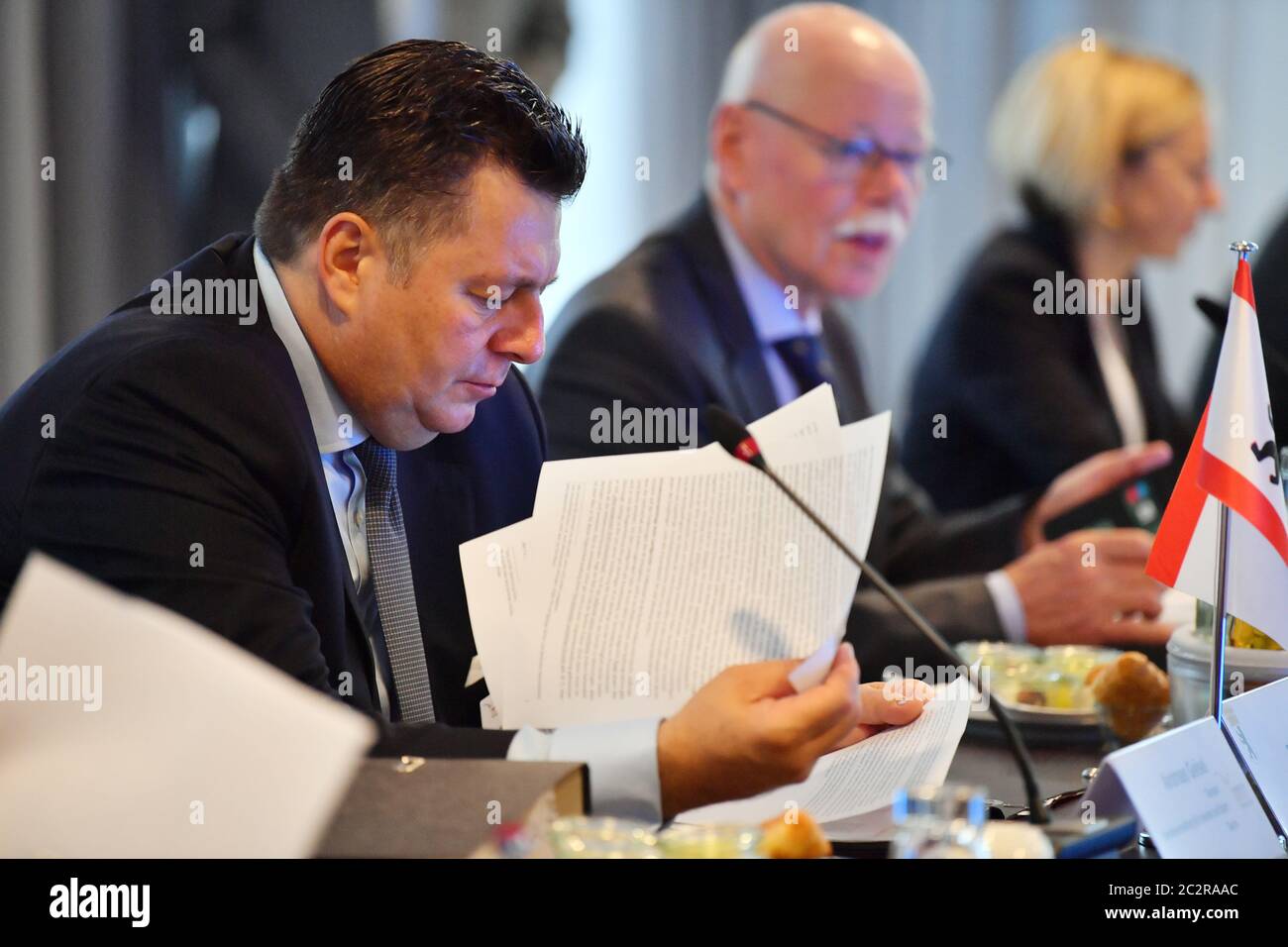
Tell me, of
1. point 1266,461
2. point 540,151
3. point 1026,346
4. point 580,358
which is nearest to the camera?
point 1266,461

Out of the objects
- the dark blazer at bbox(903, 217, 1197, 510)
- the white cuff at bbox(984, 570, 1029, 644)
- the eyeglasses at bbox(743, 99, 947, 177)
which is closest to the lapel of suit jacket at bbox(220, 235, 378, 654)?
the white cuff at bbox(984, 570, 1029, 644)

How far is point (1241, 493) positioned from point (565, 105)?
2984 millimetres

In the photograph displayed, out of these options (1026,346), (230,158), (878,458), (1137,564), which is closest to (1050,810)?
(878,458)

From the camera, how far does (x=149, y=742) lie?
2.17 ft

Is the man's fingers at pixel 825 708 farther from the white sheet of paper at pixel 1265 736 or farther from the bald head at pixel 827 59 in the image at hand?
the bald head at pixel 827 59

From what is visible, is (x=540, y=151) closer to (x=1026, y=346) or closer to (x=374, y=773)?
(x=374, y=773)

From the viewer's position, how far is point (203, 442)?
1082 mm

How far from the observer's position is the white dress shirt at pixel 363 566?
1.00m

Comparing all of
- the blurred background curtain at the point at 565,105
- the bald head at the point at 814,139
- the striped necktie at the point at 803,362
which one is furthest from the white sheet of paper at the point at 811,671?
the blurred background curtain at the point at 565,105

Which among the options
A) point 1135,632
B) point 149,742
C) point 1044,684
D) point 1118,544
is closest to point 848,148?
point 1118,544

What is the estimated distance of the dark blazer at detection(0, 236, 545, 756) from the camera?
101 centimetres

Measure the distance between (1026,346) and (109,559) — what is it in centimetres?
228

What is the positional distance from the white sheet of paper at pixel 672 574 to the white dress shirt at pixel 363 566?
54mm

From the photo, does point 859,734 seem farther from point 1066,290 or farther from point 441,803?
point 1066,290
